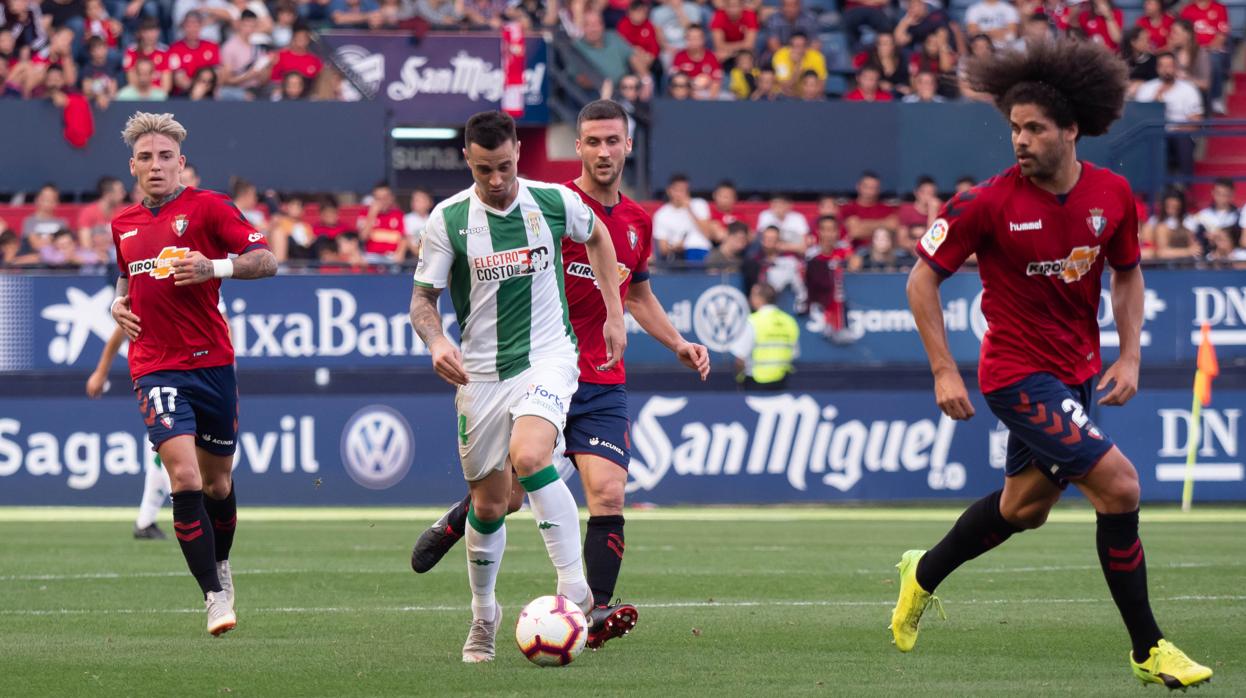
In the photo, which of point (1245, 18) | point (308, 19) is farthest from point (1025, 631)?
point (1245, 18)

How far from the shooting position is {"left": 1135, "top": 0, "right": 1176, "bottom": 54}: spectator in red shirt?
2456 centimetres

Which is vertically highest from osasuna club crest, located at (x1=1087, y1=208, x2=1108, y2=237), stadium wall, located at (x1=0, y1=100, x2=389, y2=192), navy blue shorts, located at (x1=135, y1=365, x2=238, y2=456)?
osasuna club crest, located at (x1=1087, y1=208, x2=1108, y2=237)

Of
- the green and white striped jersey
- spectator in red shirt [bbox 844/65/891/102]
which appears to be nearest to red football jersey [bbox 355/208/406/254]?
spectator in red shirt [bbox 844/65/891/102]

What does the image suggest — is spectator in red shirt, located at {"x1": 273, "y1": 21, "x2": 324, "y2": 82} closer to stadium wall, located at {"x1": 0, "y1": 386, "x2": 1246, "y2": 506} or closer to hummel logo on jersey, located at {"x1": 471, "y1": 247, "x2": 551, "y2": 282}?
stadium wall, located at {"x1": 0, "y1": 386, "x2": 1246, "y2": 506}

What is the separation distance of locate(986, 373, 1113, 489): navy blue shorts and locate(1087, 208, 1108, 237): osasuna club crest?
0.59 m

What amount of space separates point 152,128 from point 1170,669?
5.31 m

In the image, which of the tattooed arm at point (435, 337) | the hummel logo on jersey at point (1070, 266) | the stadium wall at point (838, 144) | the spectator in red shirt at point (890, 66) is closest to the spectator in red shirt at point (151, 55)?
the stadium wall at point (838, 144)

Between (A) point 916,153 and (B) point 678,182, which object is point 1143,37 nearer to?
(A) point 916,153

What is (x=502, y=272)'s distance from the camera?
7.69m

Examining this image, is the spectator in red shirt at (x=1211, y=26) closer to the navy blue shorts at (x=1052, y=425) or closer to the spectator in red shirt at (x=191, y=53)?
the spectator in red shirt at (x=191, y=53)

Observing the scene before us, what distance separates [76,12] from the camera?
22.5 metres

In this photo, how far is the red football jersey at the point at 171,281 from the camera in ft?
29.7

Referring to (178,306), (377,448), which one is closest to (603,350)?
(178,306)

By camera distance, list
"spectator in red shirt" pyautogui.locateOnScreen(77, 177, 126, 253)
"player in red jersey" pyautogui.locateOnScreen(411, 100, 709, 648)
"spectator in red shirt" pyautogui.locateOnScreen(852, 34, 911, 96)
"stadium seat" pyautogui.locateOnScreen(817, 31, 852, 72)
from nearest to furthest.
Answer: "player in red jersey" pyautogui.locateOnScreen(411, 100, 709, 648) → "spectator in red shirt" pyautogui.locateOnScreen(77, 177, 126, 253) → "spectator in red shirt" pyautogui.locateOnScreen(852, 34, 911, 96) → "stadium seat" pyautogui.locateOnScreen(817, 31, 852, 72)
